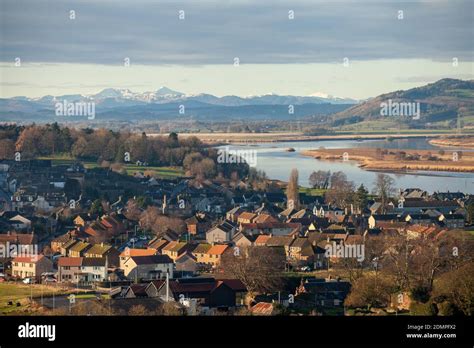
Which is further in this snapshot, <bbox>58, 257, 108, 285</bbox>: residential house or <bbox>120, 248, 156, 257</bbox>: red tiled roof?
<bbox>120, 248, 156, 257</bbox>: red tiled roof

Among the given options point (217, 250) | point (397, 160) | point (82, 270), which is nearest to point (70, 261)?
point (82, 270)

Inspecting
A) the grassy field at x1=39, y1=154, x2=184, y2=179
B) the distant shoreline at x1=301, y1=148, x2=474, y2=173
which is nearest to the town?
the grassy field at x1=39, y1=154, x2=184, y2=179

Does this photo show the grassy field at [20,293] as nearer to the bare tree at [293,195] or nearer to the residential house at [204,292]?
the residential house at [204,292]

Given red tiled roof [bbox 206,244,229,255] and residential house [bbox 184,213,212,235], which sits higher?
red tiled roof [bbox 206,244,229,255]

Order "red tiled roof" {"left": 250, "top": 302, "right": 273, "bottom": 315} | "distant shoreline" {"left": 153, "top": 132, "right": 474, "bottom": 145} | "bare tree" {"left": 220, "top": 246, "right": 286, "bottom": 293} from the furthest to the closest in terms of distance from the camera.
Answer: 1. "distant shoreline" {"left": 153, "top": 132, "right": 474, "bottom": 145}
2. "bare tree" {"left": 220, "top": 246, "right": 286, "bottom": 293}
3. "red tiled roof" {"left": 250, "top": 302, "right": 273, "bottom": 315}

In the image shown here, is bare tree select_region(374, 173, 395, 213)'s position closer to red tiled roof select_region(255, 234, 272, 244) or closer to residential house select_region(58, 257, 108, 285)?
red tiled roof select_region(255, 234, 272, 244)

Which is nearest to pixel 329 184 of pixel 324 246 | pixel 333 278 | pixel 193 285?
pixel 324 246

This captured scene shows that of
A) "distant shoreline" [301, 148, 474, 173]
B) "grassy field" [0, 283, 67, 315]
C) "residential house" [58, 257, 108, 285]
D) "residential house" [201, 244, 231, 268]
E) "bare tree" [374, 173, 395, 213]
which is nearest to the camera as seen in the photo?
"grassy field" [0, 283, 67, 315]
